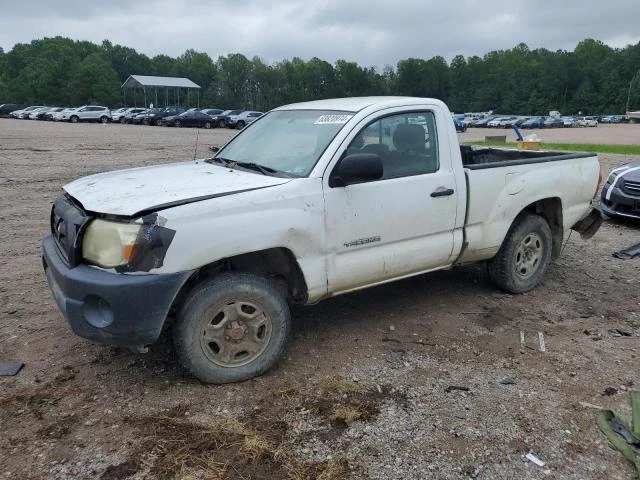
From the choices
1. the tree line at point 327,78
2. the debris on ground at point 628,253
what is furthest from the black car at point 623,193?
the tree line at point 327,78

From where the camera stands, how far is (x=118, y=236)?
3312 millimetres

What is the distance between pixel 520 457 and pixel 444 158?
240cm

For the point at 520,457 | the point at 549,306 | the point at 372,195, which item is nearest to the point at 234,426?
the point at 520,457

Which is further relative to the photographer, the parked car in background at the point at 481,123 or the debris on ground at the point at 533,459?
the parked car in background at the point at 481,123

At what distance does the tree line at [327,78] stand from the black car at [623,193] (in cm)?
8942

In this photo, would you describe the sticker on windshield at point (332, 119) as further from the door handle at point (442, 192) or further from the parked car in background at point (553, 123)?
the parked car in background at point (553, 123)

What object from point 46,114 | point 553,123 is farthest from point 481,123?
point 46,114

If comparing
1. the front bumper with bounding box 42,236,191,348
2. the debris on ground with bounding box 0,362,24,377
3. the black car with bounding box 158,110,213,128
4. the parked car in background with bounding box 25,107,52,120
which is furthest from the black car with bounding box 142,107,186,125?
the front bumper with bounding box 42,236,191,348

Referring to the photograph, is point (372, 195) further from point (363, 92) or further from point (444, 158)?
point (363, 92)

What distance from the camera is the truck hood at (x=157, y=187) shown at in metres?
3.43

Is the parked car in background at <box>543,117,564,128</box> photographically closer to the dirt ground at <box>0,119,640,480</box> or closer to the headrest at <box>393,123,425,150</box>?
the dirt ground at <box>0,119,640,480</box>

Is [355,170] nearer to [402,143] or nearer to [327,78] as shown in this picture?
[402,143]

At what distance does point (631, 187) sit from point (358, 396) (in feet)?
21.9

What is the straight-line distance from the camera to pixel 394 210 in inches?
168
